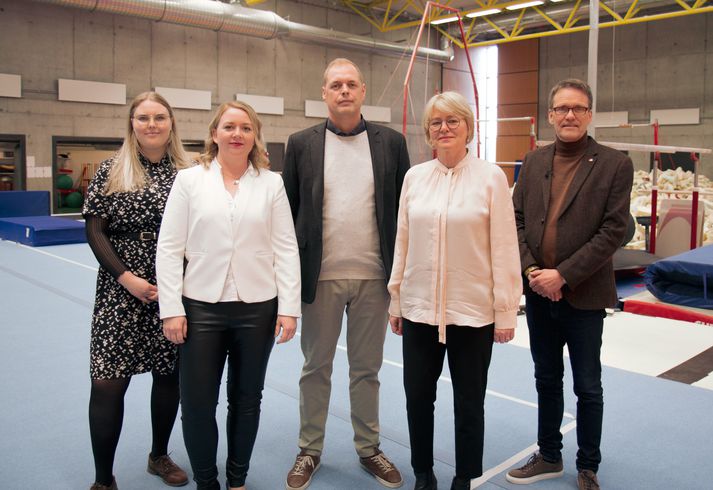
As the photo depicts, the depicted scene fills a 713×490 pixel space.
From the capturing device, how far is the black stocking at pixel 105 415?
7.25 ft

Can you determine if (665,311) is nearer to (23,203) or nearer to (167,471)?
(167,471)

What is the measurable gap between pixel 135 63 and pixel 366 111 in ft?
19.1

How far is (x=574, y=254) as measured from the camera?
229 cm

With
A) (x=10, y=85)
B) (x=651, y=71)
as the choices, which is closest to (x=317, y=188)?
(x=10, y=85)

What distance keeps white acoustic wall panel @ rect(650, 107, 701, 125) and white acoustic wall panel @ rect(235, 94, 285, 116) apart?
9.07m

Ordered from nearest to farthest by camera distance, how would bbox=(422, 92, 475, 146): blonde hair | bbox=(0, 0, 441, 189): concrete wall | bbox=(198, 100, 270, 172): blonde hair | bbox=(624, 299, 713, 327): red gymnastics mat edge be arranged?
bbox=(422, 92, 475, 146): blonde hair, bbox=(198, 100, 270, 172): blonde hair, bbox=(624, 299, 713, 327): red gymnastics mat edge, bbox=(0, 0, 441, 189): concrete wall

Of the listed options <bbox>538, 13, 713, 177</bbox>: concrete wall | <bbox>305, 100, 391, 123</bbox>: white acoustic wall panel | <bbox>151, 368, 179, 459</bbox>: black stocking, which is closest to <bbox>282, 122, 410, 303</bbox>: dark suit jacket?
<bbox>151, 368, 179, 459</bbox>: black stocking

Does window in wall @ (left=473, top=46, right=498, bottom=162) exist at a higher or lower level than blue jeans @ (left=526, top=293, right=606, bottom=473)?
higher

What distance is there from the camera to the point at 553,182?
2.41m

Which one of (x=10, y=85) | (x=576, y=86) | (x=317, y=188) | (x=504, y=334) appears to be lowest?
(x=504, y=334)

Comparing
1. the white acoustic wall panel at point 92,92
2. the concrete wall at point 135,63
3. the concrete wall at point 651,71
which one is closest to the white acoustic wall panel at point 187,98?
the concrete wall at point 135,63

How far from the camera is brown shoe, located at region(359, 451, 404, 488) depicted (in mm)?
2436

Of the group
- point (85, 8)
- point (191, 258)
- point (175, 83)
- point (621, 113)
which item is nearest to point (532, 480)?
point (191, 258)

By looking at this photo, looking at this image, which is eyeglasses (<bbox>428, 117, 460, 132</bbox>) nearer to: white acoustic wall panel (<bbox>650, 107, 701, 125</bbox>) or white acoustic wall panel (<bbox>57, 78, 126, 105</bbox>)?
white acoustic wall panel (<bbox>57, 78, 126, 105</bbox>)
